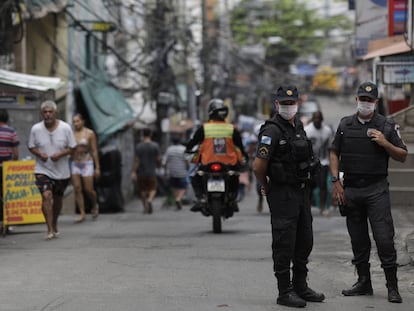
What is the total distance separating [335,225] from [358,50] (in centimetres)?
759

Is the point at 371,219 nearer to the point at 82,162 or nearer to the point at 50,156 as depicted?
the point at 50,156

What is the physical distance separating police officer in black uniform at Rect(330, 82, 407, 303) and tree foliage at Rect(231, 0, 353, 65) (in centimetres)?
5702

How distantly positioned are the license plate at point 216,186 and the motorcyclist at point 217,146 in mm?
226

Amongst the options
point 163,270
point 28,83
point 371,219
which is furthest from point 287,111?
point 28,83

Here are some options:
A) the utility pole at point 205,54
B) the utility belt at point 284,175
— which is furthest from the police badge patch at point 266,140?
the utility pole at point 205,54

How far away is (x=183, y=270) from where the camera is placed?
955 centimetres

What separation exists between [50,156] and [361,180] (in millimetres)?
5743

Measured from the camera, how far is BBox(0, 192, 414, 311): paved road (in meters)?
7.82

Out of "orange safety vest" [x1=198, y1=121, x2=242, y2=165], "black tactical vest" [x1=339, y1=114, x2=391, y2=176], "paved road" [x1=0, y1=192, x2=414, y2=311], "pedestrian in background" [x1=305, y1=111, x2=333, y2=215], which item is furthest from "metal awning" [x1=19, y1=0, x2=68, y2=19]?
"black tactical vest" [x1=339, y1=114, x2=391, y2=176]

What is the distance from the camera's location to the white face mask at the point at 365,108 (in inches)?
315

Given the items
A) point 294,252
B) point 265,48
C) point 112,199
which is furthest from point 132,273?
point 265,48

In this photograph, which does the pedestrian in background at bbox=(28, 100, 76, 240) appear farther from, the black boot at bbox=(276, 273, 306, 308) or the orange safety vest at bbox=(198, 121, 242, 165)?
the black boot at bbox=(276, 273, 306, 308)

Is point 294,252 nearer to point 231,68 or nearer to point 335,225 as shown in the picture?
Answer: point 335,225

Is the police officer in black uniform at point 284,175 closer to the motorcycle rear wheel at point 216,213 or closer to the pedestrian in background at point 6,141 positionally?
the motorcycle rear wheel at point 216,213
